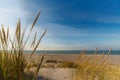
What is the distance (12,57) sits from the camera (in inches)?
114

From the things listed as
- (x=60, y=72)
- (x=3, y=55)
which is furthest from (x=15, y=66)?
(x=60, y=72)

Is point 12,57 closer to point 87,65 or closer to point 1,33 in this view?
point 1,33

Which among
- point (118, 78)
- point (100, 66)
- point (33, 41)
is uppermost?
point (33, 41)

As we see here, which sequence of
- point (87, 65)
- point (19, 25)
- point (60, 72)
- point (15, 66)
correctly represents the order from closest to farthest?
A: point (19, 25), point (15, 66), point (87, 65), point (60, 72)

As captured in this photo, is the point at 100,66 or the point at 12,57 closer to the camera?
the point at 12,57

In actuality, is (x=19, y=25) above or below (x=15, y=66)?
above

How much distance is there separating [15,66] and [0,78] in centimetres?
24

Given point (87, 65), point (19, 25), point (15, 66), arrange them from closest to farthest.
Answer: point (19, 25), point (15, 66), point (87, 65)

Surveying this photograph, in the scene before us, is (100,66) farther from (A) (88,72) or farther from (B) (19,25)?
(B) (19,25)

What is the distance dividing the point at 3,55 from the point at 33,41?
0.70m

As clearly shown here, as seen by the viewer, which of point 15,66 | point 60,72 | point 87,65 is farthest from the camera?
point 60,72

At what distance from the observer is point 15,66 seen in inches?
110

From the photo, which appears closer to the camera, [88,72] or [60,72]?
[88,72]

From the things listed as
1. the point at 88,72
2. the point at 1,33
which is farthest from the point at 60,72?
the point at 1,33
